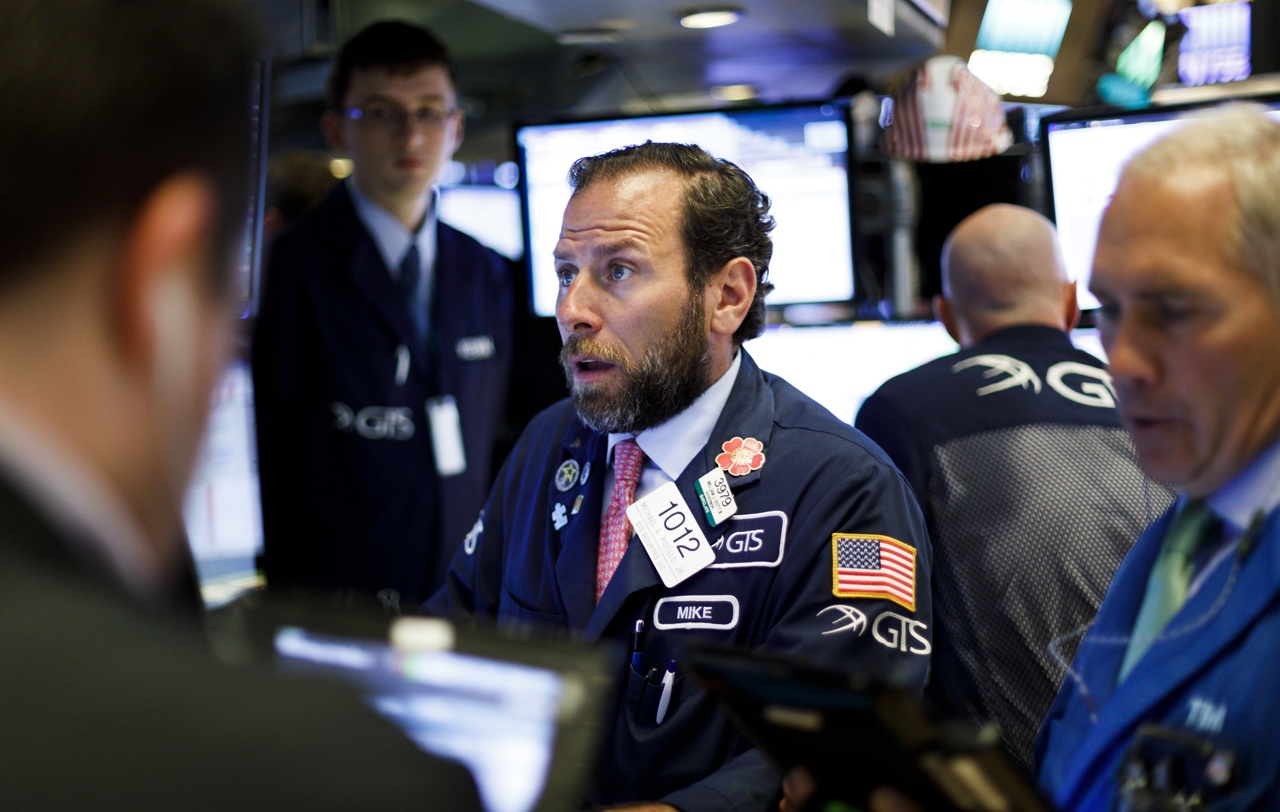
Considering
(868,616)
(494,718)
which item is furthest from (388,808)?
(868,616)

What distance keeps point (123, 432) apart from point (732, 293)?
1.60 metres

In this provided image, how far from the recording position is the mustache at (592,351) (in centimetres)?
203

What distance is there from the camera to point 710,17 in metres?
3.32

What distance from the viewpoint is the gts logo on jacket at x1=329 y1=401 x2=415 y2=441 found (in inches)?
120

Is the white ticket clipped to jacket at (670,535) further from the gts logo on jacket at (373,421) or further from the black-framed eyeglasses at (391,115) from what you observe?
the black-framed eyeglasses at (391,115)

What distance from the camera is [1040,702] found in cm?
214

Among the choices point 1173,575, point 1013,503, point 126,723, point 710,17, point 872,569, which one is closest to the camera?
point 126,723

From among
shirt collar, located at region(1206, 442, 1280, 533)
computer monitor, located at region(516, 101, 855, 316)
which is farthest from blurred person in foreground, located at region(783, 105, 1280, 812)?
computer monitor, located at region(516, 101, 855, 316)

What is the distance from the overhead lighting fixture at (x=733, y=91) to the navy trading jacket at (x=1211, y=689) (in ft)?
11.5

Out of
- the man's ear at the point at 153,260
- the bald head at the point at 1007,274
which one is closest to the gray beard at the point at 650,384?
the bald head at the point at 1007,274

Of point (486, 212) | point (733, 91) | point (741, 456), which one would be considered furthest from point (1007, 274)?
point (486, 212)

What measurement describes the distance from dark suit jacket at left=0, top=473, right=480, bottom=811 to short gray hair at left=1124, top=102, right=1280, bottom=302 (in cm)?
92

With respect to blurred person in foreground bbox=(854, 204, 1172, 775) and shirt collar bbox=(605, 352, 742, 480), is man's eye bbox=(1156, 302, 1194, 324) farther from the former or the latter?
blurred person in foreground bbox=(854, 204, 1172, 775)

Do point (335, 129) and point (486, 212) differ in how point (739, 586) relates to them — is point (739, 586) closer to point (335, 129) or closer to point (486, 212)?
point (335, 129)
